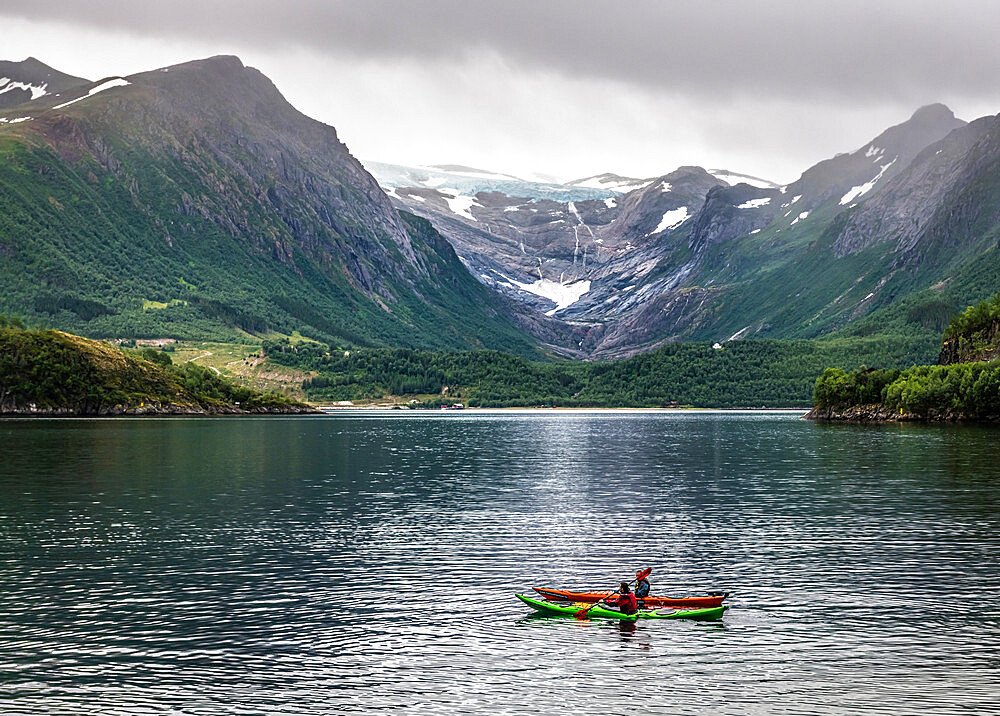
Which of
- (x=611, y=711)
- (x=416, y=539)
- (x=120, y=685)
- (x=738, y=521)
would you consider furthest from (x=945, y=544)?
(x=120, y=685)

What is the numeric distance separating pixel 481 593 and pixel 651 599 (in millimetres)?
10407

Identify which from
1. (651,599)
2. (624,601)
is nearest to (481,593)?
(624,601)

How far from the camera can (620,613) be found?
5175cm

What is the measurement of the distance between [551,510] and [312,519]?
888 inches

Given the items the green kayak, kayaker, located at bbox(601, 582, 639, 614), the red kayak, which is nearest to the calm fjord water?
the green kayak

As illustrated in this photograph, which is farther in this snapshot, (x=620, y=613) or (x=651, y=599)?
(x=651, y=599)

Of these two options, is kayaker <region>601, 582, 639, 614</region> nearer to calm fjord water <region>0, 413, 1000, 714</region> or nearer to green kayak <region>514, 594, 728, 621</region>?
green kayak <region>514, 594, 728, 621</region>

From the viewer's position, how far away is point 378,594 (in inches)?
2282

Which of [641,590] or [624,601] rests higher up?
[641,590]

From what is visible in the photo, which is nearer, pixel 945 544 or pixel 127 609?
pixel 127 609

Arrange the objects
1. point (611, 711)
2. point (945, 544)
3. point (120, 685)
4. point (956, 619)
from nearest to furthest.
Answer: point (611, 711), point (120, 685), point (956, 619), point (945, 544)

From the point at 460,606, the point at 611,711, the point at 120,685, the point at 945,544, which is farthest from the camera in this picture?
the point at 945,544

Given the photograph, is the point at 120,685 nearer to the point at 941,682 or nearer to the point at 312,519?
the point at 941,682

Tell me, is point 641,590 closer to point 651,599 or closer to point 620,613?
point 651,599
